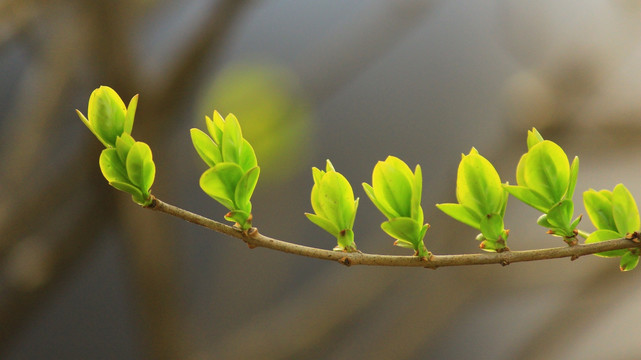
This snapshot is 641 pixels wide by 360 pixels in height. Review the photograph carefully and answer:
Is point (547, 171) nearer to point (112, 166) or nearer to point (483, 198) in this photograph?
point (483, 198)

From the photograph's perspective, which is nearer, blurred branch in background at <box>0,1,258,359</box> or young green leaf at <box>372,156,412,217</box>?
young green leaf at <box>372,156,412,217</box>

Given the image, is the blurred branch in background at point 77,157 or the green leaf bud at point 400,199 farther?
the blurred branch in background at point 77,157

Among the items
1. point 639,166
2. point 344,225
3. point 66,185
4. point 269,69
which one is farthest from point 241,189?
point 269,69

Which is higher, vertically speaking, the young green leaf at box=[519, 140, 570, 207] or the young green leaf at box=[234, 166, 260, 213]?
the young green leaf at box=[519, 140, 570, 207]

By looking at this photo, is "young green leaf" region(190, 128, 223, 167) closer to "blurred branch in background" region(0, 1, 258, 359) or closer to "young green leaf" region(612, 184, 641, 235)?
"young green leaf" region(612, 184, 641, 235)

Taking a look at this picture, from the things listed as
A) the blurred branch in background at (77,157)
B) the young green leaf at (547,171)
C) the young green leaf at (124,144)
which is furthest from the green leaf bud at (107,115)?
the blurred branch in background at (77,157)

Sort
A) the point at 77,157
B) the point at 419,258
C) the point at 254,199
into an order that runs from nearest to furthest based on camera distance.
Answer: the point at 419,258 → the point at 77,157 → the point at 254,199

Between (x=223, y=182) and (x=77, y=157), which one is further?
(x=77, y=157)

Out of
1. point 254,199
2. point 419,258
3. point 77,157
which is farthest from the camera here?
point 254,199

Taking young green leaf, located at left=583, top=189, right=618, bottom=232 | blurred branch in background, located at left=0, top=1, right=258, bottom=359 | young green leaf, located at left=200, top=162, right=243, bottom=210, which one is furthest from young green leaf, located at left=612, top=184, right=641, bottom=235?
blurred branch in background, located at left=0, top=1, right=258, bottom=359

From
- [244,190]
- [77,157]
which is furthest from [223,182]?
[77,157]

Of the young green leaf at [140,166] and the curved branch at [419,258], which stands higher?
the young green leaf at [140,166]

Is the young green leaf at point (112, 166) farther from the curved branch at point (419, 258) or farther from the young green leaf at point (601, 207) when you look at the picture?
the young green leaf at point (601, 207)

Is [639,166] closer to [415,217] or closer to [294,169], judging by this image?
[294,169]
